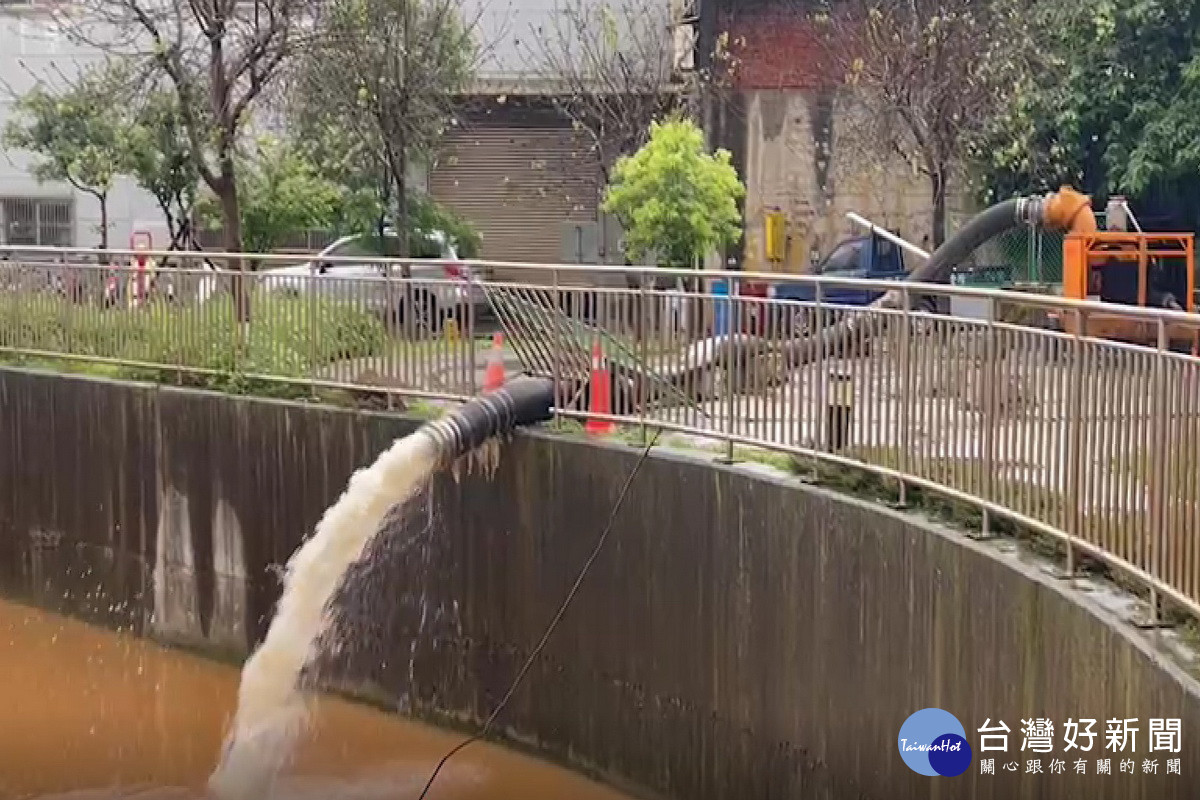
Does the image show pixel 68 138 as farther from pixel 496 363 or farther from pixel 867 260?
pixel 496 363

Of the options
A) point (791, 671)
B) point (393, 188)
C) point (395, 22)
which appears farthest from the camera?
point (393, 188)

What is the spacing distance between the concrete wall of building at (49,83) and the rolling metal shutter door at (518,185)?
5.25m

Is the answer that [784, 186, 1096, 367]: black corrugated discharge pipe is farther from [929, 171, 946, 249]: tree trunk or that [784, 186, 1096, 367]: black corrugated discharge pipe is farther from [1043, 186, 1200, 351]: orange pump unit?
[929, 171, 946, 249]: tree trunk

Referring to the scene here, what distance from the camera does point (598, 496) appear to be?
9.37 meters

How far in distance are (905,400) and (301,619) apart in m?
4.16

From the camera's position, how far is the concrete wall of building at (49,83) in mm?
27703

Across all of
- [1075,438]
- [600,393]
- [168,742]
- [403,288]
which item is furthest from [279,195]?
[1075,438]

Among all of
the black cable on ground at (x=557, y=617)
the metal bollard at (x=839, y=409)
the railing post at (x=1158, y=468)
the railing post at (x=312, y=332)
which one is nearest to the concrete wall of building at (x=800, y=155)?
the railing post at (x=312, y=332)

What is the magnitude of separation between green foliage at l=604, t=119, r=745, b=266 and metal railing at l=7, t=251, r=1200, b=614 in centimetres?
576

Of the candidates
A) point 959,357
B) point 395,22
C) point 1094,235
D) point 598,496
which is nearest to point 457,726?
point 598,496

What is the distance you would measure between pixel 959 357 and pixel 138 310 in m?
7.51

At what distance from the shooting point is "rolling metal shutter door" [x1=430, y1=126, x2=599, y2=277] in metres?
25.8

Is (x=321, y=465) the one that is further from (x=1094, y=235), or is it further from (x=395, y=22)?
(x=395, y=22)

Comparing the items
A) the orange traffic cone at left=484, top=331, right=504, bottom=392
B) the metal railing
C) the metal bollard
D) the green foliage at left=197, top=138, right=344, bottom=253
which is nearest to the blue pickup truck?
the green foliage at left=197, top=138, right=344, bottom=253
